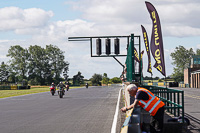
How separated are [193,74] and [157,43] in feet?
252

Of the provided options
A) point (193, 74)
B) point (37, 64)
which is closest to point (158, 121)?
point (193, 74)

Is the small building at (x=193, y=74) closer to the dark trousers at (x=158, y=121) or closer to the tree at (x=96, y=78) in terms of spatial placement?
the tree at (x=96, y=78)

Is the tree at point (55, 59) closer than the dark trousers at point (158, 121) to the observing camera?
No

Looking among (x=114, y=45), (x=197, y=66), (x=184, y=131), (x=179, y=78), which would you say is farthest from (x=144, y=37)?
(x=179, y=78)

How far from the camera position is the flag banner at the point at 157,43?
1298 cm

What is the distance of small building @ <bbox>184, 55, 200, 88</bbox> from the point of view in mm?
82750

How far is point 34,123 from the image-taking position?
12.6 meters

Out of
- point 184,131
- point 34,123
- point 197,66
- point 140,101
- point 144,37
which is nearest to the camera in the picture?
point 140,101

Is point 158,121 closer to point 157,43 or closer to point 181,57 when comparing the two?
point 157,43

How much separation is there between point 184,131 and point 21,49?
12259 centimetres

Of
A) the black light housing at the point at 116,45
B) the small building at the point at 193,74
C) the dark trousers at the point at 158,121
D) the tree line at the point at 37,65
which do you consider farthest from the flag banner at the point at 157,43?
the tree line at the point at 37,65

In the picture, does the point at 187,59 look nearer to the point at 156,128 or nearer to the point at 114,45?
the point at 114,45

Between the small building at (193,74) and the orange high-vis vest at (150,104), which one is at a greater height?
the small building at (193,74)

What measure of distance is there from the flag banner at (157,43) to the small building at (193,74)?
6944cm
